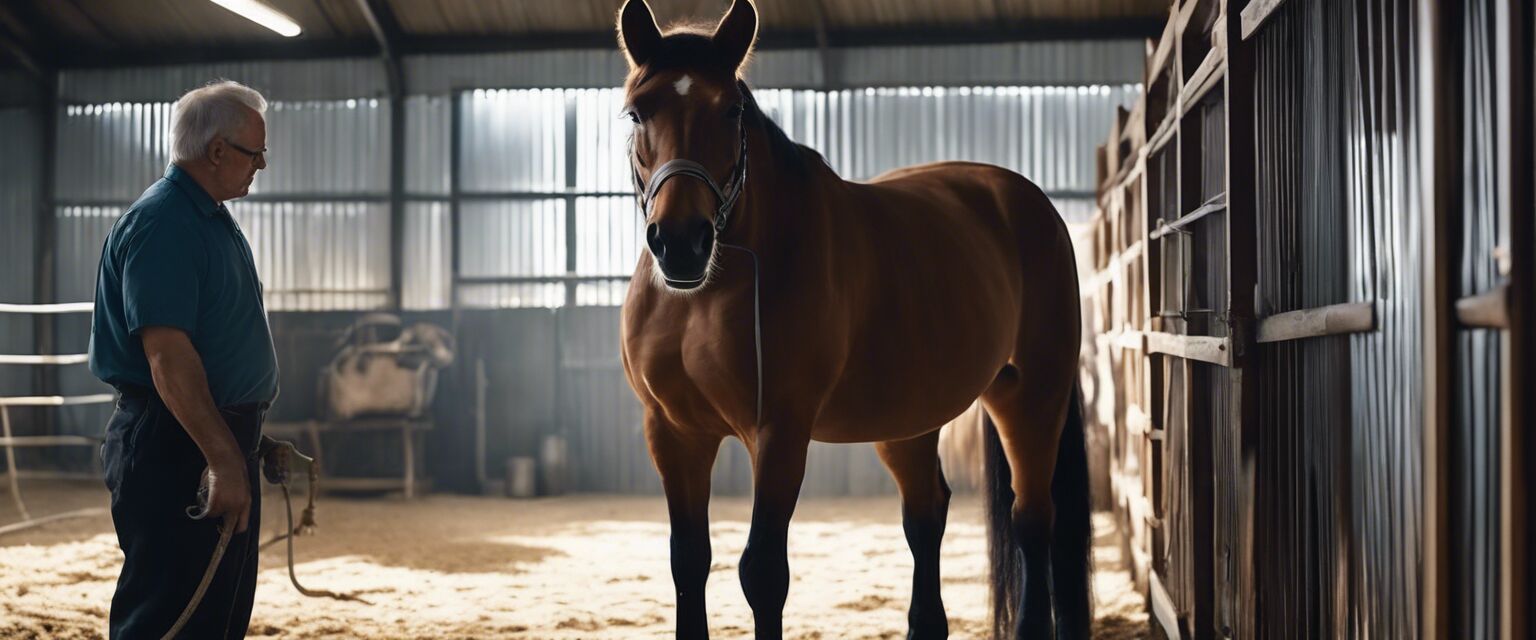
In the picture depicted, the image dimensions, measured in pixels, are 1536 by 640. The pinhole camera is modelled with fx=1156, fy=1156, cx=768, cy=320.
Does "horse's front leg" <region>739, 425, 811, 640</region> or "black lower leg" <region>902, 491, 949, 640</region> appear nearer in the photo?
"horse's front leg" <region>739, 425, 811, 640</region>

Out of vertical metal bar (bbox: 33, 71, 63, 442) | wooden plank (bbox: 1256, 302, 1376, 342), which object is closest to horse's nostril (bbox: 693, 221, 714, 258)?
wooden plank (bbox: 1256, 302, 1376, 342)

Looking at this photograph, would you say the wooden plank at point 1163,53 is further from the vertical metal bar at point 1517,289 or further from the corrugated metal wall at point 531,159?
the corrugated metal wall at point 531,159

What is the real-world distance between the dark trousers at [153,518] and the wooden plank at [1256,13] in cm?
235

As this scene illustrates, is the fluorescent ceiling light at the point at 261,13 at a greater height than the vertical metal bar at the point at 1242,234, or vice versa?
the fluorescent ceiling light at the point at 261,13

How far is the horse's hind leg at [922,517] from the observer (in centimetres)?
351

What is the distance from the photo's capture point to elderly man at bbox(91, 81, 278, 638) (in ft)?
6.84

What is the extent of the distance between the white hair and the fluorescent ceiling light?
5.92 meters

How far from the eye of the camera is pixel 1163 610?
3.97 m

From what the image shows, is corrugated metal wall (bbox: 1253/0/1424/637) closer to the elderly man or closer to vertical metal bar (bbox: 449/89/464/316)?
the elderly man

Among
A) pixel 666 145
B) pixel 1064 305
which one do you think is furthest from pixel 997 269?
pixel 666 145

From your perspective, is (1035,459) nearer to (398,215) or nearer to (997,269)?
(997,269)

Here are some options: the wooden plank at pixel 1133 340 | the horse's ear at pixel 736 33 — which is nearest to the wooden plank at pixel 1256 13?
the horse's ear at pixel 736 33

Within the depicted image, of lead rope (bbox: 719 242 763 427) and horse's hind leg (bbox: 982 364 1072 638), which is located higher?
lead rope (bbox: 719 242 763 427)

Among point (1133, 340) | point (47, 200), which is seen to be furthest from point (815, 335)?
point (47, 200)
